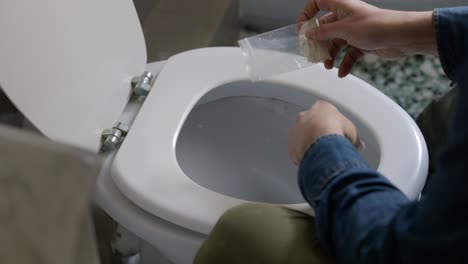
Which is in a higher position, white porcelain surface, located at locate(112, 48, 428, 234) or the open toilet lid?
the open toilet lid

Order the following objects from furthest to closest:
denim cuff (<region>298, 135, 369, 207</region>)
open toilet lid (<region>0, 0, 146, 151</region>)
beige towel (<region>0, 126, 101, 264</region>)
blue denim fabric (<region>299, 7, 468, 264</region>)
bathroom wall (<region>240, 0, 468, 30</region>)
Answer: bathroom wall (<region>240, 0, 468, 30</region>)
open toilet lid (<region>0, 0, 146, 151</region>)
denim cuff (<region>298, 135, 369, 207</region>)
blue denim fabric (<region>299, 7, 468, 264</region>)
beige towel (<region>0, 126, 101, 264</region>)

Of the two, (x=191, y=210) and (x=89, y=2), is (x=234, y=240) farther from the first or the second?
(x=89, y=2)

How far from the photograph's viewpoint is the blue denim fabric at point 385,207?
41 cm

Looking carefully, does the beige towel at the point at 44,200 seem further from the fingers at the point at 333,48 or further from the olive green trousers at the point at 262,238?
the fingers at the point at 333,48

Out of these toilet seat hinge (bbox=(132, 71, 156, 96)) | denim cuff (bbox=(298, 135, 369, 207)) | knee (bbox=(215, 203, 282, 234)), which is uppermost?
denim cuff (bbox=(298, 135, 369, 207))

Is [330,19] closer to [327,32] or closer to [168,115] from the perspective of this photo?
[327,32]

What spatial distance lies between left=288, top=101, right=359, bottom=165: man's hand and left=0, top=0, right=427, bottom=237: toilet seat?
73 mm

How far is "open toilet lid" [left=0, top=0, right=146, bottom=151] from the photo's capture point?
2.17ft

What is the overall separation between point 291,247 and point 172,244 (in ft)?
0.57

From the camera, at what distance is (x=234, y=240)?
23.1 inches

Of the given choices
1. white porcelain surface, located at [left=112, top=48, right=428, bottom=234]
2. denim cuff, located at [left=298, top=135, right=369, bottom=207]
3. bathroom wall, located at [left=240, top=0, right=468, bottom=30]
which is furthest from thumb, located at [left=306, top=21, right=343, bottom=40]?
bathroom wall, located at [left=240, top=0, right=468, bottom=30]

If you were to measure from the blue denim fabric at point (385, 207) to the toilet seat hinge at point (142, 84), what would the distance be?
1.11 feet

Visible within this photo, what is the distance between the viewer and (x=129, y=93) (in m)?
0.85

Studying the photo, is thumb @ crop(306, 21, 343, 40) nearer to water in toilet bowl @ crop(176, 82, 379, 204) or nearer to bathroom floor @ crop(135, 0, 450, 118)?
water in toilet bowl @ crop(176, 82, 379, 204)
